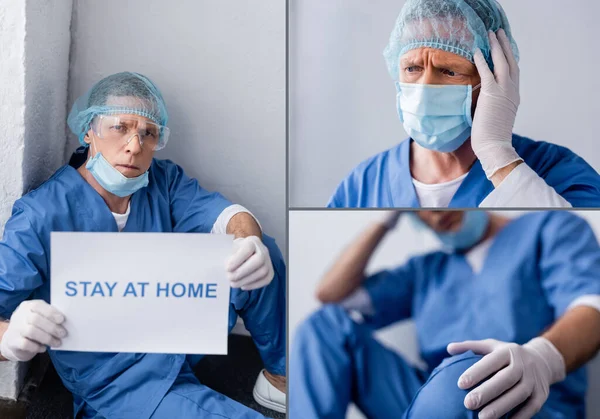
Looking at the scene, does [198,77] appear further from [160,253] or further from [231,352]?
[231,352]

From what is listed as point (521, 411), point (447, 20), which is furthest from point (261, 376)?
point (447, 20)

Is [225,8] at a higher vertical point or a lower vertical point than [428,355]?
higher

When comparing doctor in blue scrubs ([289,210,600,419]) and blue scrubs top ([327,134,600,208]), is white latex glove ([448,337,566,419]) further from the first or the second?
blue scrubs top ([327,134,600,208])

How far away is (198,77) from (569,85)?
999 mm

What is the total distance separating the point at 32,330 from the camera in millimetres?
1263

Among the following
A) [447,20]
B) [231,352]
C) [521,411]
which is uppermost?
[447,20]

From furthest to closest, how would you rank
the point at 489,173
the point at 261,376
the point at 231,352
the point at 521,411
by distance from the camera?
1. the point at 231,352
2. the point at 261,376
3. the point at 489,173
4. the point at 521,411

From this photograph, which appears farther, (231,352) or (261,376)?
(231,352)

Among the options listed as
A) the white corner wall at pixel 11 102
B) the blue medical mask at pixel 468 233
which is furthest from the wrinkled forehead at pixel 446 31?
the white corner wall at pixel 11 102

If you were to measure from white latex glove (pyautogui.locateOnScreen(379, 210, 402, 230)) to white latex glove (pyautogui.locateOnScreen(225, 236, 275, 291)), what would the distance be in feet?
0.96

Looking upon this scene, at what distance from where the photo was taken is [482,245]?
1321 mm

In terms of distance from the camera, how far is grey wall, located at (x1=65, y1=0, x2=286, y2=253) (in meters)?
1.70

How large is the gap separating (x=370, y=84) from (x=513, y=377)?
0.71 meters

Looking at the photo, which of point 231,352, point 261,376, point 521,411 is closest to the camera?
point 521,411
